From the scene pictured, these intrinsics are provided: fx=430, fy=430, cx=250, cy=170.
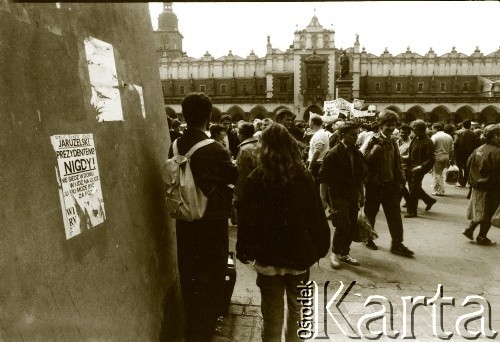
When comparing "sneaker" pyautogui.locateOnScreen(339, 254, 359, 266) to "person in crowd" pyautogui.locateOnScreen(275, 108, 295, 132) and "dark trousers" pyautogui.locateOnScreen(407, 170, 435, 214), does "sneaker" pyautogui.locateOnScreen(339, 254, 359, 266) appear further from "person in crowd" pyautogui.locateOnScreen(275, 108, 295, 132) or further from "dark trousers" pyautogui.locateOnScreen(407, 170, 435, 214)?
"dark trousers" pyautogui.locateOnScreen(407, 170, 435, 214)

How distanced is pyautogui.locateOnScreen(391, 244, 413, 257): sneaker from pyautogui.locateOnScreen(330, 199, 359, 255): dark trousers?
91 centimetres

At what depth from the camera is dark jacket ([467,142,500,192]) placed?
5707mm

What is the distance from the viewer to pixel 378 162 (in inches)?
216

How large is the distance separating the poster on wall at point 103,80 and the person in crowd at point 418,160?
6138mm

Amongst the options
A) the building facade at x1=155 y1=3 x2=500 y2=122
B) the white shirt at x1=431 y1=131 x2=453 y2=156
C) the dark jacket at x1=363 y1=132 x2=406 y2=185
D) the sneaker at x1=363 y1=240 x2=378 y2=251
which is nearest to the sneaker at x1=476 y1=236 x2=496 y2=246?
the sneaker at x1=363 y1=240 x2=378 y2=251

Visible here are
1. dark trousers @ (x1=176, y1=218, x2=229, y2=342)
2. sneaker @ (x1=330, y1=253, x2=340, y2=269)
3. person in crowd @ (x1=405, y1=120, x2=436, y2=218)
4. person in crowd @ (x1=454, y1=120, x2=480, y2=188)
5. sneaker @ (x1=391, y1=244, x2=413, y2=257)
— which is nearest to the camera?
dark trousers @ (x1=176, y1=218, x2=229, y2=342)

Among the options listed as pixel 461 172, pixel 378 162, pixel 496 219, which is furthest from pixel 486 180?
pixel 461 172

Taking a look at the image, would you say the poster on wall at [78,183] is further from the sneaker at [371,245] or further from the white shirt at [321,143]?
the white shirt at [321,143]

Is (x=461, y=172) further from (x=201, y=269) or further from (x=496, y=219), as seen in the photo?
(x=201, y=269)

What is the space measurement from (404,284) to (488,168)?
2.33 meters

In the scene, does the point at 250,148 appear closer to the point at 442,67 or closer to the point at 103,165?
the point at 103,165

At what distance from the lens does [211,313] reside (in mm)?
2951

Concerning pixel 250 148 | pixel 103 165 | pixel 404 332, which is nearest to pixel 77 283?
pixel 103 165

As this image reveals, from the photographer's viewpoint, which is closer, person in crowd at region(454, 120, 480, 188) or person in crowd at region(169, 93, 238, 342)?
person in crowd at region(169, 93, 238, 342)
